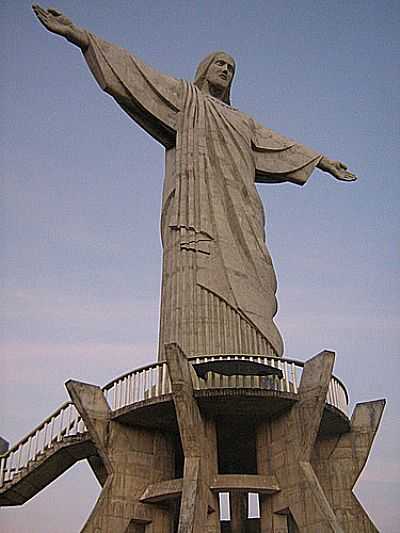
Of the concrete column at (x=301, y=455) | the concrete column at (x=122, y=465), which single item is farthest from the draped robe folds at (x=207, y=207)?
→ the concrete column at (x=301, y=455)

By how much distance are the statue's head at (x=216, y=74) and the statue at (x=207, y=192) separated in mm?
39

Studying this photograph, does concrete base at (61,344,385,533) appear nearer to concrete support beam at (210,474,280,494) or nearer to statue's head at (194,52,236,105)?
concrete support beam at (210,474,280,494)

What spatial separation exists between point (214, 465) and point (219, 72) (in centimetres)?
1579

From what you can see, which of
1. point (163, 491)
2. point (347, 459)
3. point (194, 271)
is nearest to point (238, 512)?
point (347, 459)

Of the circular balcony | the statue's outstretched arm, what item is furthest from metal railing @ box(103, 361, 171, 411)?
the statue's outstretched arm

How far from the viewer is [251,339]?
2339 cm

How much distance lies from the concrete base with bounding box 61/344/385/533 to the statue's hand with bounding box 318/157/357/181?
11.3 metres

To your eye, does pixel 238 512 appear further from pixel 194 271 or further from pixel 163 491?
pixel 194 271

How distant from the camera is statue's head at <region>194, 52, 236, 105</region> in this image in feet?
95.8

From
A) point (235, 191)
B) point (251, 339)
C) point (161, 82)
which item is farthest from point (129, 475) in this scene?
point (161, 82)

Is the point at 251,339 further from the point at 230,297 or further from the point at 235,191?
the point at 235,191

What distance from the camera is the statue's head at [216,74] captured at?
29.2m

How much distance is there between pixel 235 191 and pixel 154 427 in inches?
362

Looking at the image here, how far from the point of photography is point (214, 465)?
20.2 meters
